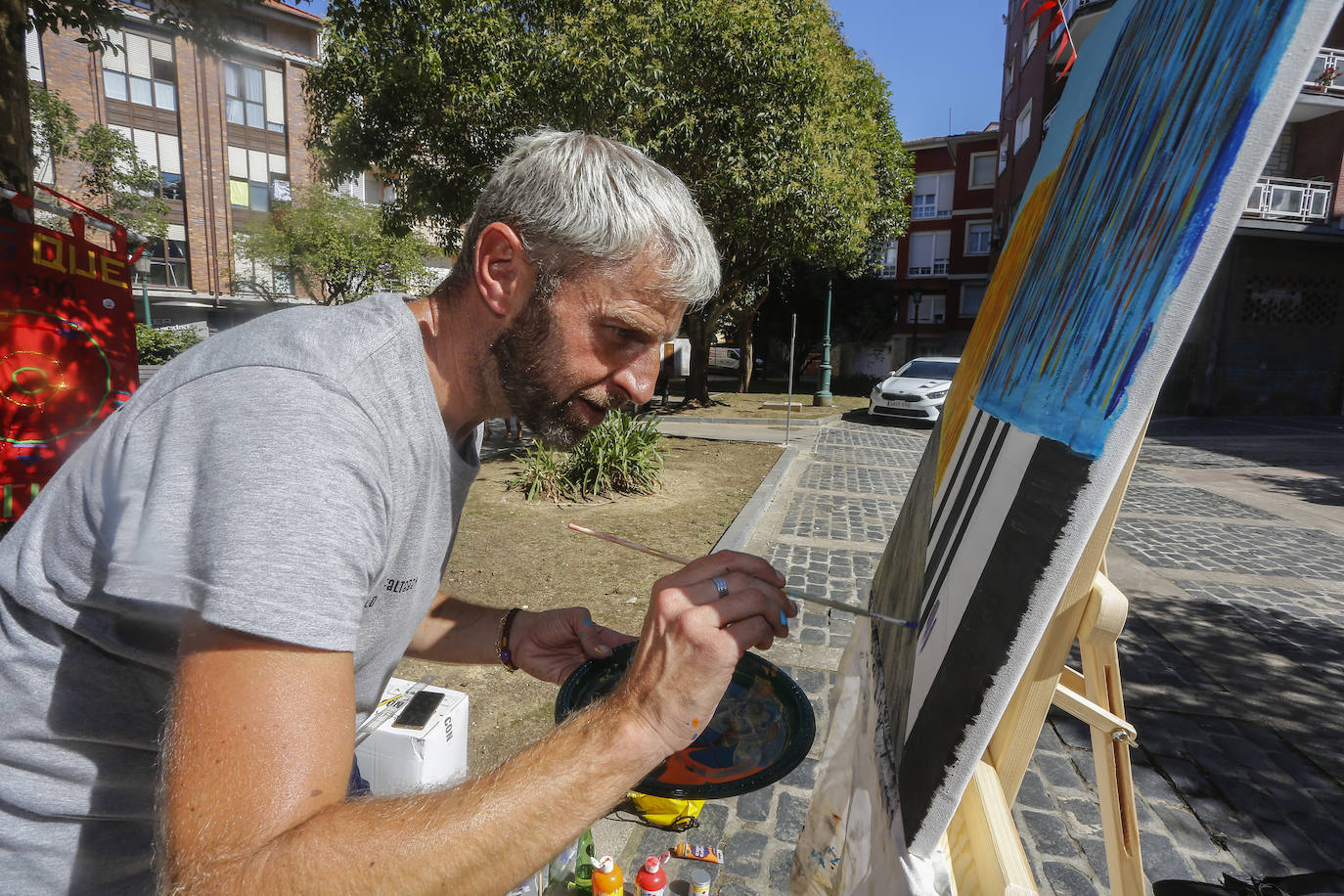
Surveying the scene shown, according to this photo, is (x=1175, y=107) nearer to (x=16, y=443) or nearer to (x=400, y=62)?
(x=16, y=443)

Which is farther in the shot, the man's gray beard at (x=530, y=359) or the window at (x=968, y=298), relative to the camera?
the window at (x=968, y=298)

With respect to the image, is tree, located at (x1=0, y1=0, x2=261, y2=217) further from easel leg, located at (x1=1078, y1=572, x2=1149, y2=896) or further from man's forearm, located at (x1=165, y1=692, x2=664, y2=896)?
easel leg, located at (x1=1078, y1=572, x2=1149, y2=896)

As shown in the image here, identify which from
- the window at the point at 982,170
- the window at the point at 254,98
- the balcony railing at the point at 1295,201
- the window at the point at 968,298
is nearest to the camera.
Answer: the balcony railing at the point at 1295,201

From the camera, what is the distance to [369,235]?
24.9m

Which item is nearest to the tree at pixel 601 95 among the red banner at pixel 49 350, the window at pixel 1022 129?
the red banner at pixel 49 350

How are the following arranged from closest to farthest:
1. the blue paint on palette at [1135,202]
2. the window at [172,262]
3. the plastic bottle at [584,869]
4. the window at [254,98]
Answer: the blue paint on palette at [1135,202] < the plastic bottle at [584,869] < the window at [172,262] < the window at [254,98]

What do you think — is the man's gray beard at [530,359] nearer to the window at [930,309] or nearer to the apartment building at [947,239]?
the apartment building at [947,239]

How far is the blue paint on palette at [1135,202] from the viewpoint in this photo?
0.69 meters

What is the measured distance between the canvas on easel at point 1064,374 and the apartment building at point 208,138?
104 ft

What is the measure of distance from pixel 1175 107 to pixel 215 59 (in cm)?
746

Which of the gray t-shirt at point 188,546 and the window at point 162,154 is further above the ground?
the window at point 162,154

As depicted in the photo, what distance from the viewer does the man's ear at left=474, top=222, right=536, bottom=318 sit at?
142cm

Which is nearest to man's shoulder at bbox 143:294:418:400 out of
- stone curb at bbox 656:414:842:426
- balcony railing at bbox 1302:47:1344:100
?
stone curb at bbox 656:414:842:426

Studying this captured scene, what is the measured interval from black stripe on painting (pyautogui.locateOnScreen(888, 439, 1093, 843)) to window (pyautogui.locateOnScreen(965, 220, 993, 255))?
37.8 meters
